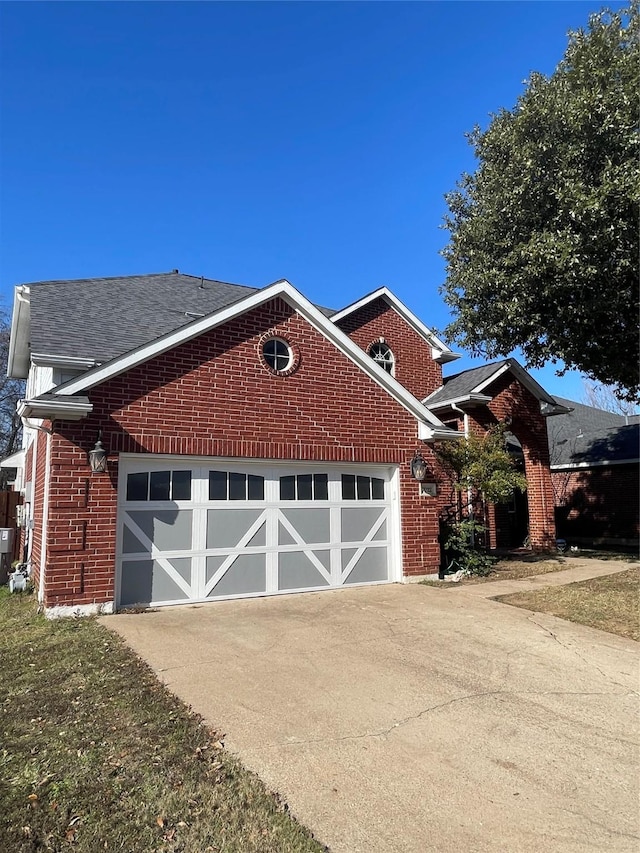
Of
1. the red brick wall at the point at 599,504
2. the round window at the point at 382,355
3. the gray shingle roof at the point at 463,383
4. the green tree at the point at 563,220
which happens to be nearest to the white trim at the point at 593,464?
the red brick wall at the point at 599,504

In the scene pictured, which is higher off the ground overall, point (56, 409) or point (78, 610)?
point (56, 409)

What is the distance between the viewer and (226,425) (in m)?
9.09

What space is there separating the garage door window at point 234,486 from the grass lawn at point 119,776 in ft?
12.3

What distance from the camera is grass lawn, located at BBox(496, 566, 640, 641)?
753 cm

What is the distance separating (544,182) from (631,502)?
485 inches

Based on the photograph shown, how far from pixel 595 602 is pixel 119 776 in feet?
25.0

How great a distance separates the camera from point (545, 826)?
3.02 meters

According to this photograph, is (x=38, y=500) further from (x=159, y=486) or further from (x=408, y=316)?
(x=408, y=316)

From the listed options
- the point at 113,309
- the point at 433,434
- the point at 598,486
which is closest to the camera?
the point at 433,434

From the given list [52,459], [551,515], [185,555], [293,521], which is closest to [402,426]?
[293,521]

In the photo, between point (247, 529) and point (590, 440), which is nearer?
point (247, 529)

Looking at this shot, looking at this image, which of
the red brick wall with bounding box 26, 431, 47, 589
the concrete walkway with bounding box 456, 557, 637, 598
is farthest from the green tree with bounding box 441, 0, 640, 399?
the red brick wall with bounding box 26, 431, 47, 589

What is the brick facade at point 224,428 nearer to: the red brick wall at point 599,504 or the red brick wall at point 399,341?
the red brick wall at point 399,341

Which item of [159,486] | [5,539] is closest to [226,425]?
[159,486]
